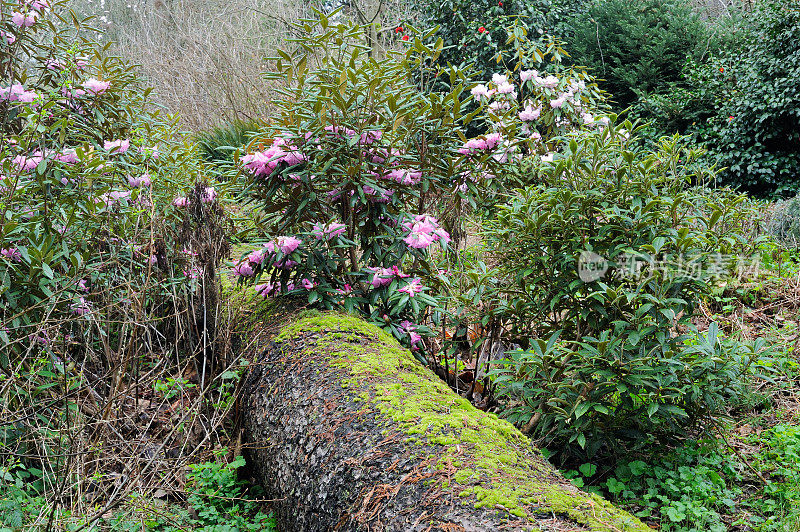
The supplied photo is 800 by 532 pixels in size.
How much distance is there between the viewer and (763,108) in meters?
6.68

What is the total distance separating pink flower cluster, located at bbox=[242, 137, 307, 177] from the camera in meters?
2.73

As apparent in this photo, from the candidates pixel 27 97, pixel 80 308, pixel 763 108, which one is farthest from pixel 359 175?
pixel 763 108

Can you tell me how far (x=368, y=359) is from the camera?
2.39 metres

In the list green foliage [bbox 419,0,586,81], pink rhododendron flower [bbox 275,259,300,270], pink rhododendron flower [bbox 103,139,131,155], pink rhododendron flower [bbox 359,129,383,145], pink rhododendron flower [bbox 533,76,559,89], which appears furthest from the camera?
green foliage [bbox 419,0,586,81]

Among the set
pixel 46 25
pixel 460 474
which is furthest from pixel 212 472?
pixel 46 25

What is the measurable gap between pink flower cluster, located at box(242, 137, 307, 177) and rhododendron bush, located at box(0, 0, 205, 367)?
0.52 meters

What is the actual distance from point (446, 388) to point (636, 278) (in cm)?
89

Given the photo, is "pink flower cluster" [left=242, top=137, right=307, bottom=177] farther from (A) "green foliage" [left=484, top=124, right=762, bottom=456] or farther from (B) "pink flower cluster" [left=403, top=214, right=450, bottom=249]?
(A) "green foliage" [left=484, top=124, right=762, bottom=456]

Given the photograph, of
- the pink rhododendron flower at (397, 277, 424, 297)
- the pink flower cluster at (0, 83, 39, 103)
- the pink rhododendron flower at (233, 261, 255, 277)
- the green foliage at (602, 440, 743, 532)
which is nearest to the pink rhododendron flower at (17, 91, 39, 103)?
the pink flower cluster at (0, 83, 39, 103)

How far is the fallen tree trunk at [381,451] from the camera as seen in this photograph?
5.03ft

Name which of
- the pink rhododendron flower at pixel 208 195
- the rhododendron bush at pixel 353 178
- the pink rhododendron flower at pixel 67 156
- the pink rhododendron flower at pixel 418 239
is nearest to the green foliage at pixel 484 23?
the rhododendron bush at pixel 353 178

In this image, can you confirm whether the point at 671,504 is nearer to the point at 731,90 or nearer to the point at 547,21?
the point at 731,90

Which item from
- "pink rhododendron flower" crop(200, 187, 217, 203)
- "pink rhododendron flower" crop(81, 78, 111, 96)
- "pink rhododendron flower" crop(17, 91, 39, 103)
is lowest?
"pink rhododendron flower" crop(200, 187, 217, 203)

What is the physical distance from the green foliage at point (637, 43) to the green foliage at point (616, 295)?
20.4ft
